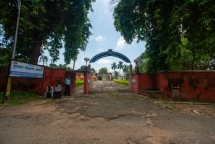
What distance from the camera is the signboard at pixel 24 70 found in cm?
636

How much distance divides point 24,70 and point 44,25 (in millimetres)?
4476

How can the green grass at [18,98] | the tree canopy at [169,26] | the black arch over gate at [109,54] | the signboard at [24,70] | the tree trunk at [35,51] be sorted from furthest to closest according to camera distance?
the black arch over gate at [109,54] < the tree trunk at [35,51] < the tree canopy at [169,26] < the green grass at [18,98] < the signboard at [24,70]

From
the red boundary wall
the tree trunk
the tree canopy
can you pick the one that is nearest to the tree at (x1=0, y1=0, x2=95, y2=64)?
the tree trunk

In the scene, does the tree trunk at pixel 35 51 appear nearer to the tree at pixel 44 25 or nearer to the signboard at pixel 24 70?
the tree at pixel 44 25

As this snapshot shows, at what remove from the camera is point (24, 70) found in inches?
276

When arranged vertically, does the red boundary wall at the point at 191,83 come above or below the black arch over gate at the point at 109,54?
below

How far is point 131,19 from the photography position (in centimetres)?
1052

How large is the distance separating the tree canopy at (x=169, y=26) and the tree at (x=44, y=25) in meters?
4.60

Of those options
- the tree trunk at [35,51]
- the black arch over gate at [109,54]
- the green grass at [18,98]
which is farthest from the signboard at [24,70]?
the black arch over gate at [109,54]

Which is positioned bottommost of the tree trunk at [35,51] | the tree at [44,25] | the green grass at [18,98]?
the green grass at [18,98]

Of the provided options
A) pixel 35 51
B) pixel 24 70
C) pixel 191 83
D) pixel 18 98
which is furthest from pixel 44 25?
pixel 191 83

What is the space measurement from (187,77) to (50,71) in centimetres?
1253

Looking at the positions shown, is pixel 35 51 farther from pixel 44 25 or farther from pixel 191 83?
pixel 191 83

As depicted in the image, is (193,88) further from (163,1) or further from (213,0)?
(163,1)
